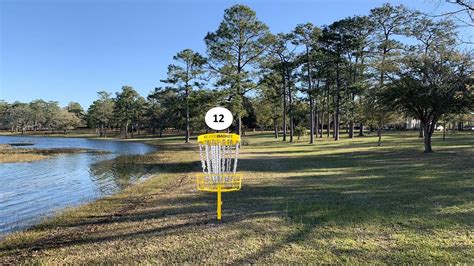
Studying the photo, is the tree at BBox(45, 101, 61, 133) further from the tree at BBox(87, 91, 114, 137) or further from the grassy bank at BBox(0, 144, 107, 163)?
the grassy bank at BBox(0, 144, 107, 163)

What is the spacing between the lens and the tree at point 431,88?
52.6ft

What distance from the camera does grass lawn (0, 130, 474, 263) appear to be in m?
4.56

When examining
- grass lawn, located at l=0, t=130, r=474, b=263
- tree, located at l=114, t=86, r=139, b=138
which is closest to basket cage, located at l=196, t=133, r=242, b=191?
grass lawn, located at l=0, t=130, r=474, b=263

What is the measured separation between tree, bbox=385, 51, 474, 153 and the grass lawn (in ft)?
25.7

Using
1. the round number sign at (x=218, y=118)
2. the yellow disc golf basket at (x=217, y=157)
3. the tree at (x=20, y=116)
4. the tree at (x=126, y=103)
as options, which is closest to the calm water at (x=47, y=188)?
the yellow disc golf basket at (x=217, y=157)

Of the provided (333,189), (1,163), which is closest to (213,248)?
(333,189)

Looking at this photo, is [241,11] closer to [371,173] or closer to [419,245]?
[371,173]

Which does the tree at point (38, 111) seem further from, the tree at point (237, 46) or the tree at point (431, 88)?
the tree at point (431, 88)

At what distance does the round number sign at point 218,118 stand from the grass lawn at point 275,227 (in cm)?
173

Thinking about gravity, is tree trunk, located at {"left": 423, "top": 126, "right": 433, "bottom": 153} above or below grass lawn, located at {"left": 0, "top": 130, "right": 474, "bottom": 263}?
above

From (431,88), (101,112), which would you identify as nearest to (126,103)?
(101,112)

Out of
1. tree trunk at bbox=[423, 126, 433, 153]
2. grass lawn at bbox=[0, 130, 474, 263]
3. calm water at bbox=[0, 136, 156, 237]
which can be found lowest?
calm water at bbox=[0, 136, 156, 237]

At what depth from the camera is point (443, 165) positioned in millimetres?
13070

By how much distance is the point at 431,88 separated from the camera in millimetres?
16672
